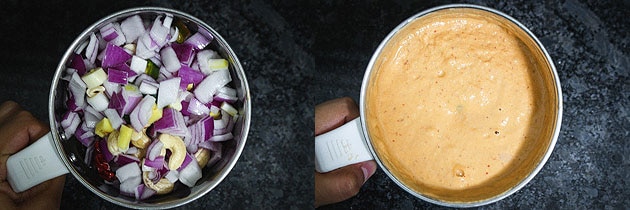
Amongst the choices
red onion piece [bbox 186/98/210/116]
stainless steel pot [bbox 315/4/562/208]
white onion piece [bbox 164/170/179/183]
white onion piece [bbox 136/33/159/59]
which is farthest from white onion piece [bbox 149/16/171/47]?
stainless steel pot [bbox 315/4/562/208]

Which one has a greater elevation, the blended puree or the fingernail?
the blended puree

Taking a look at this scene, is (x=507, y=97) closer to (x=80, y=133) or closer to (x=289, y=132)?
(x=289, y=132)

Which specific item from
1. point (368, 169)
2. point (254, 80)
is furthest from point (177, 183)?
point (368, 169)

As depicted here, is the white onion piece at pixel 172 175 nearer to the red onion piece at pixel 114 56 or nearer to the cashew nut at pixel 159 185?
the cashew nut at pixel 159 185

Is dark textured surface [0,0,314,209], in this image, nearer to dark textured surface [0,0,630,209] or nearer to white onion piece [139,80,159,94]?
dark textured surface [0,0,630,209]

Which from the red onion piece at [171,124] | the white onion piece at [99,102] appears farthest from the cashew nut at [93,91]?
the red onion piece at [171,124]
